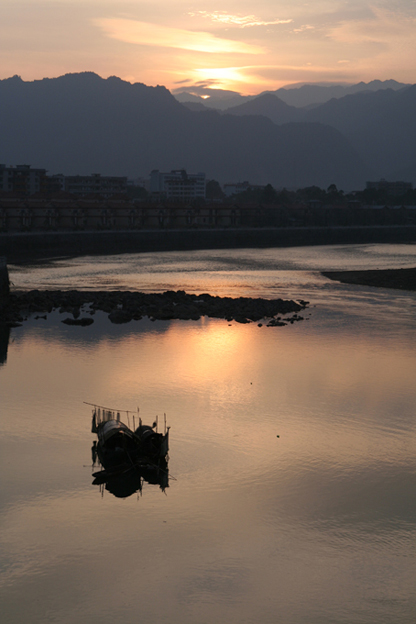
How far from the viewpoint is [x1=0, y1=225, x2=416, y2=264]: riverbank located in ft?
247

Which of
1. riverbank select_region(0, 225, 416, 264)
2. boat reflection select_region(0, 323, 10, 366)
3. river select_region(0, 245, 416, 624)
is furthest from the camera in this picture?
riverbank select_region(0, 225, 416, 264)

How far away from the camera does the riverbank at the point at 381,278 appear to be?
4750cm

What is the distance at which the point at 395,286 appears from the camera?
4706cm

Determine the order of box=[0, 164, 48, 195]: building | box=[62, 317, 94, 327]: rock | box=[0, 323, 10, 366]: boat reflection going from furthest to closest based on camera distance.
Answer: box=[0, 164, 48, 195]: building, box=[62, 317, 94, 327]: rock, box=[0, 323, 10, 366]: boat reflection

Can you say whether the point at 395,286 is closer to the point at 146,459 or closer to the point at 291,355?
the point at 291,355

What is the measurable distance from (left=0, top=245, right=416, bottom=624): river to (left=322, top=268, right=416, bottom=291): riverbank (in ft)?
62.3

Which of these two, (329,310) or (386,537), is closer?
(386,537)

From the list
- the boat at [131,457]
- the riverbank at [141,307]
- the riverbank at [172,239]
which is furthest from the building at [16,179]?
the boat at [131,457]

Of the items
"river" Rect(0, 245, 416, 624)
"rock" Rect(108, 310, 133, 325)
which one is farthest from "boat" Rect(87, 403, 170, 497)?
"rock" Rect(108, 310, 133, 325)

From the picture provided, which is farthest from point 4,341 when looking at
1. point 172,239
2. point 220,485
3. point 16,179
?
point 16,179

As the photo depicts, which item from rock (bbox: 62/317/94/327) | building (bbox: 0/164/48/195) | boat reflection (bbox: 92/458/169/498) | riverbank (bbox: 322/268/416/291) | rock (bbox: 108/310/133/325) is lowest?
boat reflection (bbox: 92/458/169/498)

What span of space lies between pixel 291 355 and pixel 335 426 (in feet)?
26.4

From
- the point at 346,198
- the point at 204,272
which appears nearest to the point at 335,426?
the point at 204,272

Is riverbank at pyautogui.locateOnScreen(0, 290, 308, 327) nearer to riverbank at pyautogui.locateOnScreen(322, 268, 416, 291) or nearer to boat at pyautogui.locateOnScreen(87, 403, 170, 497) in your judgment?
riverbank at pyautogui.locateOnScreen(322, 268, 416, 291)
